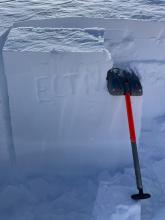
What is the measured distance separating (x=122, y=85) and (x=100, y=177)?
0.55 meters

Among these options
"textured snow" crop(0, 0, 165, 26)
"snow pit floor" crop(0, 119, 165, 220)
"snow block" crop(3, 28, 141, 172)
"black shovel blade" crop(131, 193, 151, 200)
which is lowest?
"snow pit floor" crop(0, 119, 165, 220)

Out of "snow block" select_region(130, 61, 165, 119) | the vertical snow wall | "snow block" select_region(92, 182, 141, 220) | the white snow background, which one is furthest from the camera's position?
"snow block" select_region(130, 61, 165, 119)

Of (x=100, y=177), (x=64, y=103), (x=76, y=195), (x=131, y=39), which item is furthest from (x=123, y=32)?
(x=76, y=195)

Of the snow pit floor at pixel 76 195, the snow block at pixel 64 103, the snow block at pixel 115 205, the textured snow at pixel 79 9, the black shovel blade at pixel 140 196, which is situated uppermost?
the textured snow at pixel 79 9

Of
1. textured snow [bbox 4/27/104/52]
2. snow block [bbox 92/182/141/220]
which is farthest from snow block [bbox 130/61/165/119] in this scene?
snow block [bbox 92/182/141/220]

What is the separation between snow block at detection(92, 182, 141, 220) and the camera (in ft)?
5.59

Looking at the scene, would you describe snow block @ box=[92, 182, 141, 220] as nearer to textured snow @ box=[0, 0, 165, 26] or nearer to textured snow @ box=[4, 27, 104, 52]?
textured snow @ box=[4, 27, 104, 52]

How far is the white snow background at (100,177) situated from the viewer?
6.16ft

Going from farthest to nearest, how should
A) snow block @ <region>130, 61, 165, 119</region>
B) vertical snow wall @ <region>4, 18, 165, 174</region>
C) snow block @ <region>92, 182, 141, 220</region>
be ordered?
snow block @ <region>130, 61, 165, 119</region>, vertical snow wall @ <region>4, 18, 165, 174</region>, snow block @ <region>92, 182, 141, 220</region>

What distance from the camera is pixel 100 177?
2115 mm

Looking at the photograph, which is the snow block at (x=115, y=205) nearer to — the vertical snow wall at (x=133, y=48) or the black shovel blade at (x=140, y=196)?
the black shovel blade at (x=140, y=196)

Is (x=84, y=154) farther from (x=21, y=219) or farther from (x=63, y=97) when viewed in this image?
(x=21, y=219)

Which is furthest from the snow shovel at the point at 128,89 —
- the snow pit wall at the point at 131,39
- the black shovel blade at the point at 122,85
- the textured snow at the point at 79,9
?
the textured snow at the point at 79,9

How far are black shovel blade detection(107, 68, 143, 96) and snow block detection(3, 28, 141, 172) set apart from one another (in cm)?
5
